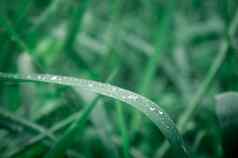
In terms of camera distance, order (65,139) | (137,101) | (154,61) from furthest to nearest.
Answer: (154,61) < (65,139) < (137,101)

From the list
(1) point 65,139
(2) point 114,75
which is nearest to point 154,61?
(2) point 114,75

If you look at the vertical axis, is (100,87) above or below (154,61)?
above

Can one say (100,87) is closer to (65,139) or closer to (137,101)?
(137,101)

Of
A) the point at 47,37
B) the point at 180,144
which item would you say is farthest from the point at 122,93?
the point at 47,37

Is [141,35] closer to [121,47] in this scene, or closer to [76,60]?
[121,47]

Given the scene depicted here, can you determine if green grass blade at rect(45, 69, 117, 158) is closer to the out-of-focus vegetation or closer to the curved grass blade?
the out-of-focus vegetation

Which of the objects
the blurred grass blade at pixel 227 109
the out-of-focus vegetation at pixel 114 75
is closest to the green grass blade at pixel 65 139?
the out-of-focus vegetation at pixel 114 75
